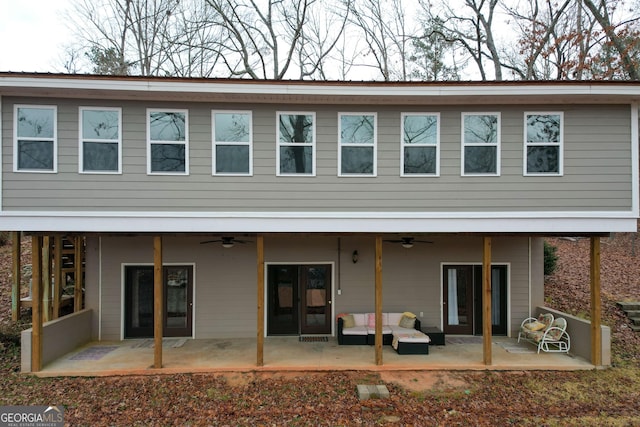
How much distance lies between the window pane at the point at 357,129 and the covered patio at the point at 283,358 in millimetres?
4742

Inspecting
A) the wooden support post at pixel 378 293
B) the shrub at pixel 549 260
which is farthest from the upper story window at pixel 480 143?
the shrub at pixel 549 260

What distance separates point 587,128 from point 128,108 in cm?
964

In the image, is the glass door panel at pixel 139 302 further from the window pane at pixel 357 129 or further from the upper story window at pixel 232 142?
the window pane at pixel 357 129

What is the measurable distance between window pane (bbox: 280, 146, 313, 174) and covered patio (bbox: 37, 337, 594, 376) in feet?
13.4

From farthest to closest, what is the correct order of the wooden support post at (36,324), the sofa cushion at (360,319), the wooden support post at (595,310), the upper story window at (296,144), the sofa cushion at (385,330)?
1. the sofa cushion at (360,319)
2. the sofa cushion at (385,330)
3. the upper story window at (296,144)
4. the wooden support post at (595,310)
5. the wooden support post at (36,324)

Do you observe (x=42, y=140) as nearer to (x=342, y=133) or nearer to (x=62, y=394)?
(x=62, y=394)

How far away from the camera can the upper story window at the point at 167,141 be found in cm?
745

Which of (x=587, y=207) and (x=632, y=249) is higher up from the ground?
(x=587, y=207)

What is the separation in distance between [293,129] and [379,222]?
2690mm

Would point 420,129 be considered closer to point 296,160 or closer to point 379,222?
point 379,222

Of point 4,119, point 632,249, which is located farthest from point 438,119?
point 632,249

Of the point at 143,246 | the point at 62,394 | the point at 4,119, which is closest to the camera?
the point at 62,394

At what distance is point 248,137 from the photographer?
24.9 feet

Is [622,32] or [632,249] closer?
[632,249]
